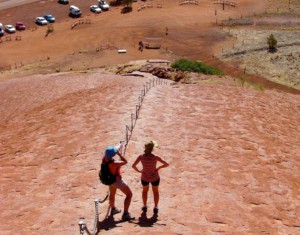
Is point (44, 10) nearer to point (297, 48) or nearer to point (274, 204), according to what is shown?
point (297, 48)

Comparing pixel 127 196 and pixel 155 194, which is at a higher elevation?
pixel 127 196

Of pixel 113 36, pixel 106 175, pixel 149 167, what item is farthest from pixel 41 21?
pixel 149 167

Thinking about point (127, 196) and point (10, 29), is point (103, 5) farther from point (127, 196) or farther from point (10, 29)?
point (127, 196)

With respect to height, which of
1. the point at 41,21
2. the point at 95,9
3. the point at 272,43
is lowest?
the point at 272,43

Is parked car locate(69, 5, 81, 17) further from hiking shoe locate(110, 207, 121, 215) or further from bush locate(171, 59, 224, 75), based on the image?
hiking shoe locate(110, 207, 121, 215)

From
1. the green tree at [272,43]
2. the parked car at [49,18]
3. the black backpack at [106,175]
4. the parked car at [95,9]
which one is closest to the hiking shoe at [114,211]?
the black backpack at [106,175]

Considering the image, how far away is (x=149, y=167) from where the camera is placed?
40.3ft

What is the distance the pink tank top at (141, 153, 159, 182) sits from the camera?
12141 mm

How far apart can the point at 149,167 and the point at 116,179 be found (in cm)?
101

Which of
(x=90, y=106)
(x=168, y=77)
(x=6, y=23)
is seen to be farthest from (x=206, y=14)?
(x=90, y=106)

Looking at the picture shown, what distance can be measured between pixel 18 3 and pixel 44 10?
7366mm

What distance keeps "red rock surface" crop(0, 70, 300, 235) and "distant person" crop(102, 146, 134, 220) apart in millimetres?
351

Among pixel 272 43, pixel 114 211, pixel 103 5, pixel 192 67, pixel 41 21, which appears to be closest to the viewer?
pixel 114 211

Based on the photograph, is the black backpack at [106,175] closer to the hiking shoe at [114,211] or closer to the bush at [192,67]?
the hiking shoe at [114,211]
